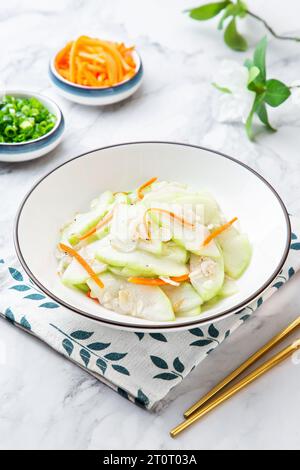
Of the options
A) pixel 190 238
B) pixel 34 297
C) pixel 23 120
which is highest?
pixel 190 238

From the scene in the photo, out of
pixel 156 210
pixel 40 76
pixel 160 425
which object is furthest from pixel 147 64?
pixel 160 425

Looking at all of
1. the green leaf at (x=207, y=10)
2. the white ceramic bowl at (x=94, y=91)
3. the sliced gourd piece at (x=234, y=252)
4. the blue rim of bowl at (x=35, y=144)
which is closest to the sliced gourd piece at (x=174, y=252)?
the sliced gourd piece at (x=234, y=252)

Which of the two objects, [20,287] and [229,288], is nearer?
[229,288]

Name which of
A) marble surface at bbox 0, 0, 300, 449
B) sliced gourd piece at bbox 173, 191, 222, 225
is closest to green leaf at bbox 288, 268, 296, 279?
marble surface at bbox 0, 0, 300, 449

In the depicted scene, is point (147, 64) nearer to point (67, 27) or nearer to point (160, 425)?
point (67, 27)

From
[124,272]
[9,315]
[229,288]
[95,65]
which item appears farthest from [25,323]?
[95,65]

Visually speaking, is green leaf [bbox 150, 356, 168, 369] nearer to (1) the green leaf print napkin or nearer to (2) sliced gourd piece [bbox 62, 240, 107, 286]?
(1) the green leaf print napkin

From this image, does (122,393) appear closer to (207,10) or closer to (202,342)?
(202,342)

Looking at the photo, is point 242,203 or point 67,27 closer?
point 242,203
